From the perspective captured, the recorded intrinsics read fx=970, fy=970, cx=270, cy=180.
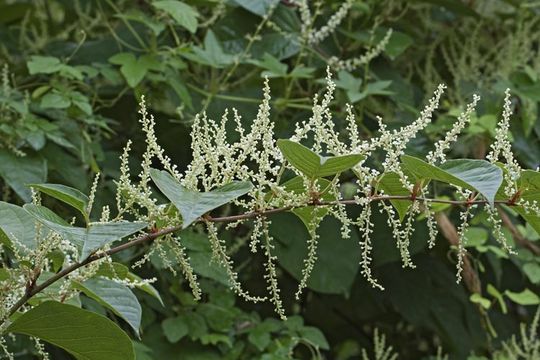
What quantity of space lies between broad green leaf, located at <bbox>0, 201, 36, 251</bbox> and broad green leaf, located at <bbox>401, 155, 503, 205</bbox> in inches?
17.4

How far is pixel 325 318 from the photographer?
269 cm

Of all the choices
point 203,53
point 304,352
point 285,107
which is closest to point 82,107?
point 203,53

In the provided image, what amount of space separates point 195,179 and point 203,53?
1.12 m

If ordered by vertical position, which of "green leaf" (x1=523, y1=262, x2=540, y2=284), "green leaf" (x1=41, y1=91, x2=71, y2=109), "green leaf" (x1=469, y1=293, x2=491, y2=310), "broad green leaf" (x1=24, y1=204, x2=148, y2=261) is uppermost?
"green leaf" (x1=41, y1=91, x2=71, y2=109)

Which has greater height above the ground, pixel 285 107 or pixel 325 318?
pixel 285 107

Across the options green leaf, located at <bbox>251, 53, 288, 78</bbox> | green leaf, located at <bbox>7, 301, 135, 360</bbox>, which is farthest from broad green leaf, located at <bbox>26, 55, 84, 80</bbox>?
green leaf, located at <bbox>7, 301, 135, 360</bbox>

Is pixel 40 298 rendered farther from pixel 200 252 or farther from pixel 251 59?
pixel 251 59

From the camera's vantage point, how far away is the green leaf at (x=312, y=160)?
0.94 metres

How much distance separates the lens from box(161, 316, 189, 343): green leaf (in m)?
1.87

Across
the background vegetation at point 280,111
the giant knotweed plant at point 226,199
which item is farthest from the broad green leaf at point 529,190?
the background vegetation at point 280,111

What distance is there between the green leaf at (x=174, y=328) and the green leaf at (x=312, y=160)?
96 centimetres

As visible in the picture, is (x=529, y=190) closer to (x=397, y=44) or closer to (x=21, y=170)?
(x=21, y=170)

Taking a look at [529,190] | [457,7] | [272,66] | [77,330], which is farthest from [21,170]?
[457,7]

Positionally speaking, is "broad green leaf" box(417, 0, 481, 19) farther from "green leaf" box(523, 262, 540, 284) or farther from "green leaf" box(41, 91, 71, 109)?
"green leaf" box(41, 91, 71, 109)
